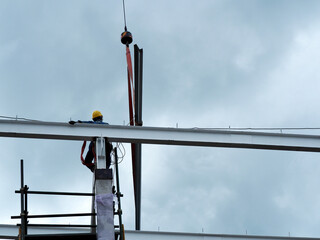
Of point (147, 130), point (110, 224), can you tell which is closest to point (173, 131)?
point (147, 130)

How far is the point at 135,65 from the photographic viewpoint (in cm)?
1481

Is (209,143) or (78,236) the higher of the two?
(209,143)

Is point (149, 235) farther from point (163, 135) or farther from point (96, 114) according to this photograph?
point (96, 114)

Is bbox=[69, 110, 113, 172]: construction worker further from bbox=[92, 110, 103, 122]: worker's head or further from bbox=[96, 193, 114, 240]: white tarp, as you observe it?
bbox=[96, 193, 114, 240]: white tarp

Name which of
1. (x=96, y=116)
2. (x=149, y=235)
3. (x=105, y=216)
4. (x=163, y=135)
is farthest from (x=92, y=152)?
(x=105, y=216)

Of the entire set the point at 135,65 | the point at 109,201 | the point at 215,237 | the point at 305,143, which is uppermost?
the point at 135,65

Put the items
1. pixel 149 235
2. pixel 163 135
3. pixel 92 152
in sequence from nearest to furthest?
pixel 163 135, pixel 92 152, pixel 149 235

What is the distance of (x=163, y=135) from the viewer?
11.5 meters

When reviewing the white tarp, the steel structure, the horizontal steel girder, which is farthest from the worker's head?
the white tarp

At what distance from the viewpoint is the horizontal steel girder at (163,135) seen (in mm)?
11102

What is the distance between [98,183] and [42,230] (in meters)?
3.09

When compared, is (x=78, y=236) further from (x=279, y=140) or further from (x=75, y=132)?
(x=279, y=140)

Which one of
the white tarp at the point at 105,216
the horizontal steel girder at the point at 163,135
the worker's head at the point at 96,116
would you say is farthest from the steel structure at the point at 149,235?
the white tarp at the point at 105,216

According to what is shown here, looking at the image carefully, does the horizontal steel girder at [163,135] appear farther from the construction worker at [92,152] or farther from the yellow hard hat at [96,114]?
the yellow hard hat at [96,114]
